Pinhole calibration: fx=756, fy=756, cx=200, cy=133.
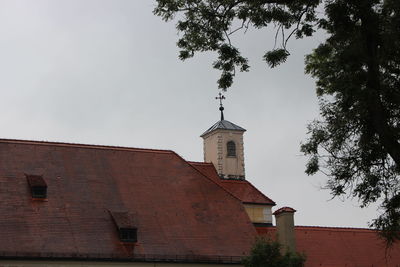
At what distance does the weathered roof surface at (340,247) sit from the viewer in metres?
38.6

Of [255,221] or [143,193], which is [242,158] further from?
[143,193]

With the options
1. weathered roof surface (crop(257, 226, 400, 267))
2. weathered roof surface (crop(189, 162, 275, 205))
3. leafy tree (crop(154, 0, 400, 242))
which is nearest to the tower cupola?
weathered roof surface (crop(189, 162, 275, 205))

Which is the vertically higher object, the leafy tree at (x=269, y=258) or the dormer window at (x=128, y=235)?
the dormer window at (x=128, y=235)

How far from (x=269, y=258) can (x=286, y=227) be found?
5.66 metres

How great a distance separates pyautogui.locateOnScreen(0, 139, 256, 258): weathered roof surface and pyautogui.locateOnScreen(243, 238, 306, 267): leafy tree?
2.88 meters

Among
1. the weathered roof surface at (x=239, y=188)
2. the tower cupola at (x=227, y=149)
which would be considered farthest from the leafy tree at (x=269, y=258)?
the tower cupola at (x=227, y=149)

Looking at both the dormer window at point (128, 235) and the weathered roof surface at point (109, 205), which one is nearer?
the weathered roof surface at point (109, 205)

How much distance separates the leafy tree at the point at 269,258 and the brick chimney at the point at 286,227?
15.9ft

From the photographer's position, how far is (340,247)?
39.7 metres

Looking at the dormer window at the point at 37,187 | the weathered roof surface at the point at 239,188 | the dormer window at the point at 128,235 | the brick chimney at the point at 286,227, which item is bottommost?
the dormer window at the point at 128,235

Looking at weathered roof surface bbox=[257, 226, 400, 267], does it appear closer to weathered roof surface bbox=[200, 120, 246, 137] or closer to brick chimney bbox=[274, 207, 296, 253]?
brick chimney bbox=[274, 207, 296, 253]

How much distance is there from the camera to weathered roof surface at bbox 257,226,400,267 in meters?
38.6

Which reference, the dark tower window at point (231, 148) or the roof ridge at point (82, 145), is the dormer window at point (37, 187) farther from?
the dark tower window at point (231, 148)

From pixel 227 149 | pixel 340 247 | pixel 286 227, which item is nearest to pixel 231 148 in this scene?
pixel 227 149
